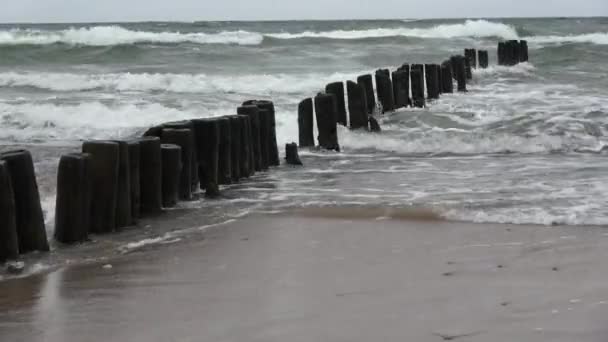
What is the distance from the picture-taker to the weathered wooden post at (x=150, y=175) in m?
7.16

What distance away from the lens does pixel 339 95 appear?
1247 centimetres

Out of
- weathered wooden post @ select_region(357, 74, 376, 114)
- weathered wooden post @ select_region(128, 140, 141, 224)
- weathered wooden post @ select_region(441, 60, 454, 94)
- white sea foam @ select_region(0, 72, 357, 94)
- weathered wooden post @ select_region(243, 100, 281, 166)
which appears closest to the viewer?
weathered wooden post @ select_region(128, 140, 141, 224)

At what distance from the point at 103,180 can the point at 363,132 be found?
21.3ft

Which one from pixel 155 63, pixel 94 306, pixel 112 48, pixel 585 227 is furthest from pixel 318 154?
pixel 112 48

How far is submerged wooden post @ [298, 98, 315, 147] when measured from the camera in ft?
37.1

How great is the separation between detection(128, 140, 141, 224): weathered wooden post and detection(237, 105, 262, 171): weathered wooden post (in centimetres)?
243

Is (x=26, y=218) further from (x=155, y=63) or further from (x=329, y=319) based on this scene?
(x=155, y=63)

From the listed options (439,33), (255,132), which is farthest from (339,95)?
(439,33)

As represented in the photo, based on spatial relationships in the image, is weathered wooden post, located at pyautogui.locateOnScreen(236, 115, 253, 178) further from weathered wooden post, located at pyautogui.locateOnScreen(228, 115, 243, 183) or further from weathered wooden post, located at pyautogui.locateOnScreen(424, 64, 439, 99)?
weathered wooden post, located at pyautogui.locateOnScreen(424, 64, 439, 99)

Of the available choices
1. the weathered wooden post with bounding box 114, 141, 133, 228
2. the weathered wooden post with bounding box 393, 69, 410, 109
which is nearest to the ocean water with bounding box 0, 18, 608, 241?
the weathered wooden post with bounding box 393, 69, 410, 109

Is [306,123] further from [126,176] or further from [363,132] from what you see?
[126,176]

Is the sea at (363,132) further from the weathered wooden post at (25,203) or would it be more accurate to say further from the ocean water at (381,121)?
the weathered wooden post at (25,203)

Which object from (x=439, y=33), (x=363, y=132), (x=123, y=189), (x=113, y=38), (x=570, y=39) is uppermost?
(x=113, y=38)

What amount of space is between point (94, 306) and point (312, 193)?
12.6 feet
